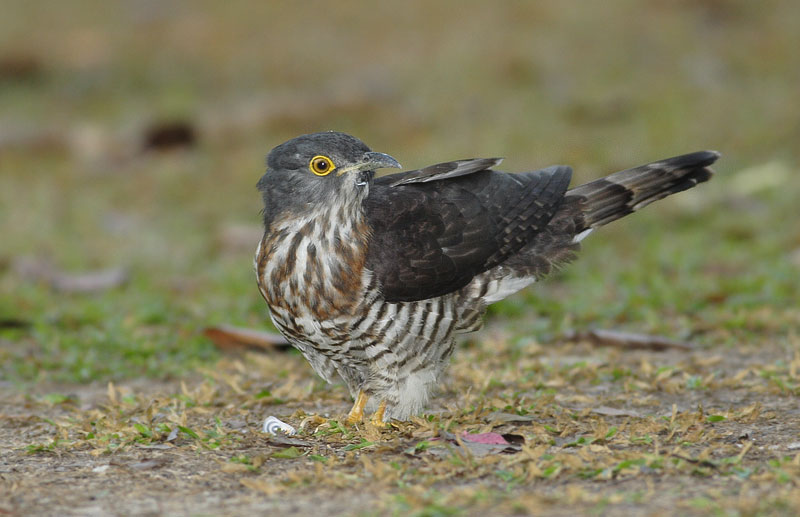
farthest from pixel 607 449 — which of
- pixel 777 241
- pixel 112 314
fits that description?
pixel 777 241

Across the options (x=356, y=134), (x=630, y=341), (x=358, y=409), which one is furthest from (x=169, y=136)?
(x=358, y=409)

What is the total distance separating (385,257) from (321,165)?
1.68 ft

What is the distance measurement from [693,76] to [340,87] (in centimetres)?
428

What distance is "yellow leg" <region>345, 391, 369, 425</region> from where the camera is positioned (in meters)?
4.55

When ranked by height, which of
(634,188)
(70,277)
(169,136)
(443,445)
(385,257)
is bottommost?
(443,445)

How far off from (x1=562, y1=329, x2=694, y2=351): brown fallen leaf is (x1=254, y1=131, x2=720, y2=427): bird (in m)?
1.20

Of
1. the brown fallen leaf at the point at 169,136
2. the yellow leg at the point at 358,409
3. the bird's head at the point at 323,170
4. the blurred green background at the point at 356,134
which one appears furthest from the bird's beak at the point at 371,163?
the brown fallen leaf at the point at 169,136

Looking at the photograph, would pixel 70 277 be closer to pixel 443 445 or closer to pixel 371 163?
pixel 371 163

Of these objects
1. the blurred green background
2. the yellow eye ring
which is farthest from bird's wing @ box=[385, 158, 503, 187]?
the blurred green background

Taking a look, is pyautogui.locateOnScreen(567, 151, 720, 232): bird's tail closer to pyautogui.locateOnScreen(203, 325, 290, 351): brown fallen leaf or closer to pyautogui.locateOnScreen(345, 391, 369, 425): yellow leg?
pyautogui.locateOnScreen(345, 391, 369, 425): yellow leg

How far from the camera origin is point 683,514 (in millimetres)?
Answer: 3205

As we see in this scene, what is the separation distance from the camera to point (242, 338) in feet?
20.4

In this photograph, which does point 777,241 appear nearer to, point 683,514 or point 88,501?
point 683,514

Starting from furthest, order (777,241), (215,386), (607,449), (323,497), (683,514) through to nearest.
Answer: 1. (777,241)
2. (215,386)
3. (607,449)
4. (323,497)
5. (683,514)
